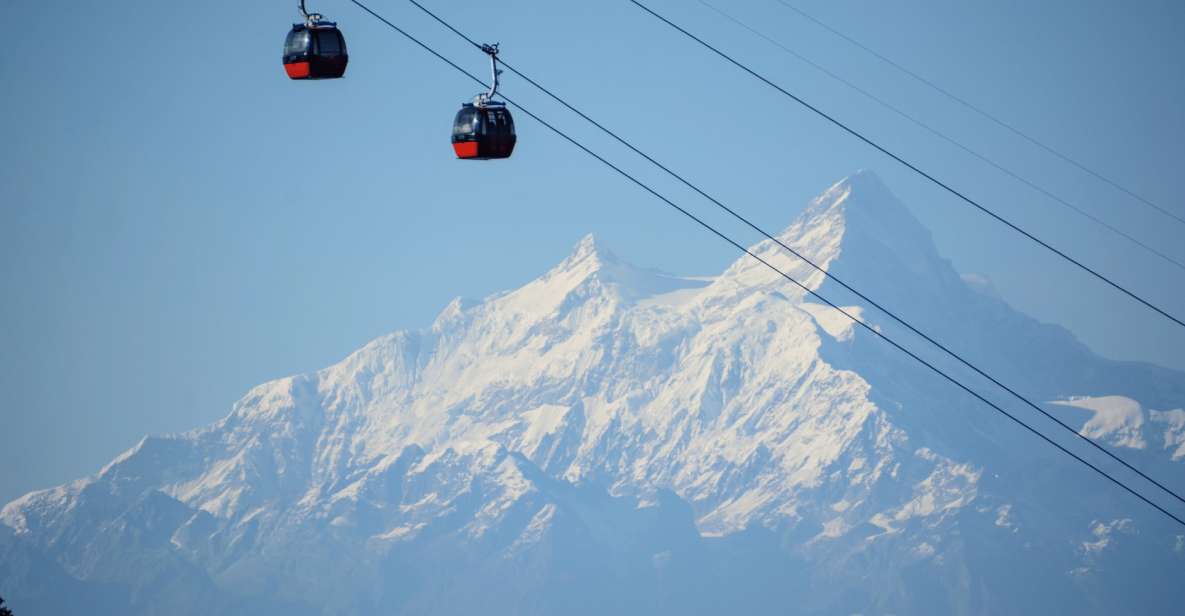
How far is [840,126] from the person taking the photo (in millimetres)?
28547

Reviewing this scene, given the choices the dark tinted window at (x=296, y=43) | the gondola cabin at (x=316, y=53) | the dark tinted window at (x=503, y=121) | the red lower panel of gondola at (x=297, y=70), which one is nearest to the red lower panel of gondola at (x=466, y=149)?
the dark tinted window at (x=503, y=121)

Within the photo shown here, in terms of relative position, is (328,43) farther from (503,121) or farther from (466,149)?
(503,121)

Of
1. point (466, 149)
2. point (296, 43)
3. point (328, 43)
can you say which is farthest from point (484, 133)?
point (296, 43)

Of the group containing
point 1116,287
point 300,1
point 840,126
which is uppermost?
point 300,1

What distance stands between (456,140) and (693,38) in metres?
4.48

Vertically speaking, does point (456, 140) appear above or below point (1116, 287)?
above

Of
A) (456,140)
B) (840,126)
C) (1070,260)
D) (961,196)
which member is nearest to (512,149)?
(456,140)

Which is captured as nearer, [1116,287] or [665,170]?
[665,170]

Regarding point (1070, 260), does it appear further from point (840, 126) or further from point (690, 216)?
point (690, 216)

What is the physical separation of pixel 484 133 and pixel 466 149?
0.43 meters

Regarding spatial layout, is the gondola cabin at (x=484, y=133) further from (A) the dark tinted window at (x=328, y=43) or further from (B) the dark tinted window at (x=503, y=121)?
(A) the dark tinted window at (x=328, y=43)

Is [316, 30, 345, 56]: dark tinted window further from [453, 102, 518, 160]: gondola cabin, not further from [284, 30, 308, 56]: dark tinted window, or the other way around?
[453, 102, 518, 160]: gondola cabin

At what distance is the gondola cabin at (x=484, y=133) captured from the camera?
96.4ft

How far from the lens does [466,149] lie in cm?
2947
